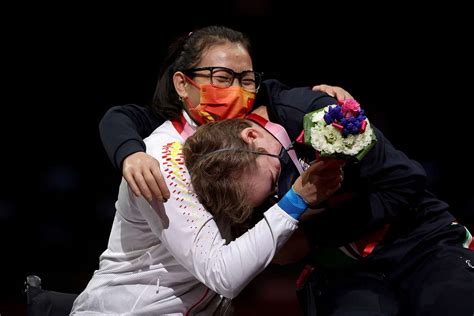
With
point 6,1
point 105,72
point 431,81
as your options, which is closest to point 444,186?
point 431,81

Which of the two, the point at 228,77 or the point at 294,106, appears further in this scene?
the point at 228,77

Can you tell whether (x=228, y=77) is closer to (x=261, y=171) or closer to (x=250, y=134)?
(x=250, y=134)

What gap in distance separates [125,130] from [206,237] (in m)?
0.54

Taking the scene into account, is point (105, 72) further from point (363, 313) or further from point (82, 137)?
point (363, 313)

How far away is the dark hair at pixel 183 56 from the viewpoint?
2.84 m

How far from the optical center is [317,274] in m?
2.66

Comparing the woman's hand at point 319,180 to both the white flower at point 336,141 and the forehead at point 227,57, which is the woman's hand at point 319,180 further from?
the forehead at point 227,57

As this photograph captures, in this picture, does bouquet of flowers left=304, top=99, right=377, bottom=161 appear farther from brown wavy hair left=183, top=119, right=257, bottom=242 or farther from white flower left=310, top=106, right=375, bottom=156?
brown wavy hair left=183, top=119, right=257, bottom=242

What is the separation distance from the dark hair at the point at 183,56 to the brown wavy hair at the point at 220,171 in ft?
1.43

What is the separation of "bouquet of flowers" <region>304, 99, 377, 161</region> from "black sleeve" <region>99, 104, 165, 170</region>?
2.05 ft

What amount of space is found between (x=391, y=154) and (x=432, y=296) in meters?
0.47

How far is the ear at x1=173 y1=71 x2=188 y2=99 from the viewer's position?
2.84 m

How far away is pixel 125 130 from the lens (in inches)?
102

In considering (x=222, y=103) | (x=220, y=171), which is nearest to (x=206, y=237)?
(x=220, y=171)
